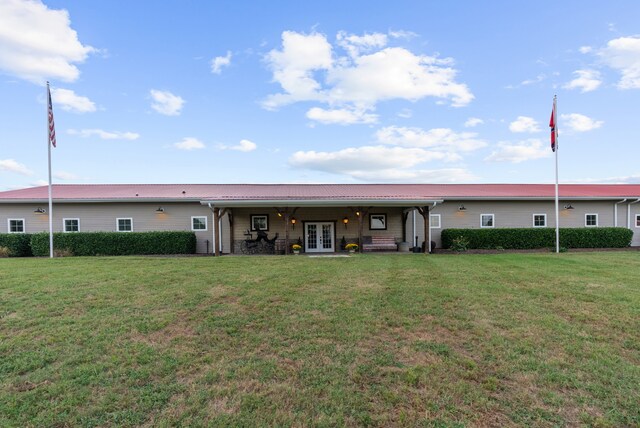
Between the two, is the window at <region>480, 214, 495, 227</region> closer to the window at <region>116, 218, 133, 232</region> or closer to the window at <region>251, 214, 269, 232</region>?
the window at <region>251, 214, 269, 232</region>

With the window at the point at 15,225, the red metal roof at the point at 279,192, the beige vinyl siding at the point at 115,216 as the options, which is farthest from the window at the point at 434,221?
the window at the point at 15,225

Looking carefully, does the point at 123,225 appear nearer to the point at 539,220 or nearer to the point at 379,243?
the point at 379,243

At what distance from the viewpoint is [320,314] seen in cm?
475

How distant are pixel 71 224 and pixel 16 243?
199cm

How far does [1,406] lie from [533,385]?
4458mm

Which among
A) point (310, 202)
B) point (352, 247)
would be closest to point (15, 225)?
point (310, 202)

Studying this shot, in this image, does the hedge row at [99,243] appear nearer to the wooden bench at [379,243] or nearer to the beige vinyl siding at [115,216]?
the beige vinyl siding at [115,216]

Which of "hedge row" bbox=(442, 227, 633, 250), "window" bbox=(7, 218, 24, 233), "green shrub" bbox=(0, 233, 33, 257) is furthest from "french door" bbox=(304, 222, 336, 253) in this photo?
"window" bbox=(7, 218, 24, 233)

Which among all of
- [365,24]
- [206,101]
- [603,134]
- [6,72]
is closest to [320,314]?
[365,24]

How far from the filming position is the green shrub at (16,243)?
13.3 m

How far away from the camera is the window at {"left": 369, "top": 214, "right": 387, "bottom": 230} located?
51.6 ft

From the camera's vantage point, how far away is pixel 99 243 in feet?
43.8

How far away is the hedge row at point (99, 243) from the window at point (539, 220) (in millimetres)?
17024

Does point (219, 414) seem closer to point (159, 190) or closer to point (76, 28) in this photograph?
point (76, 28)
